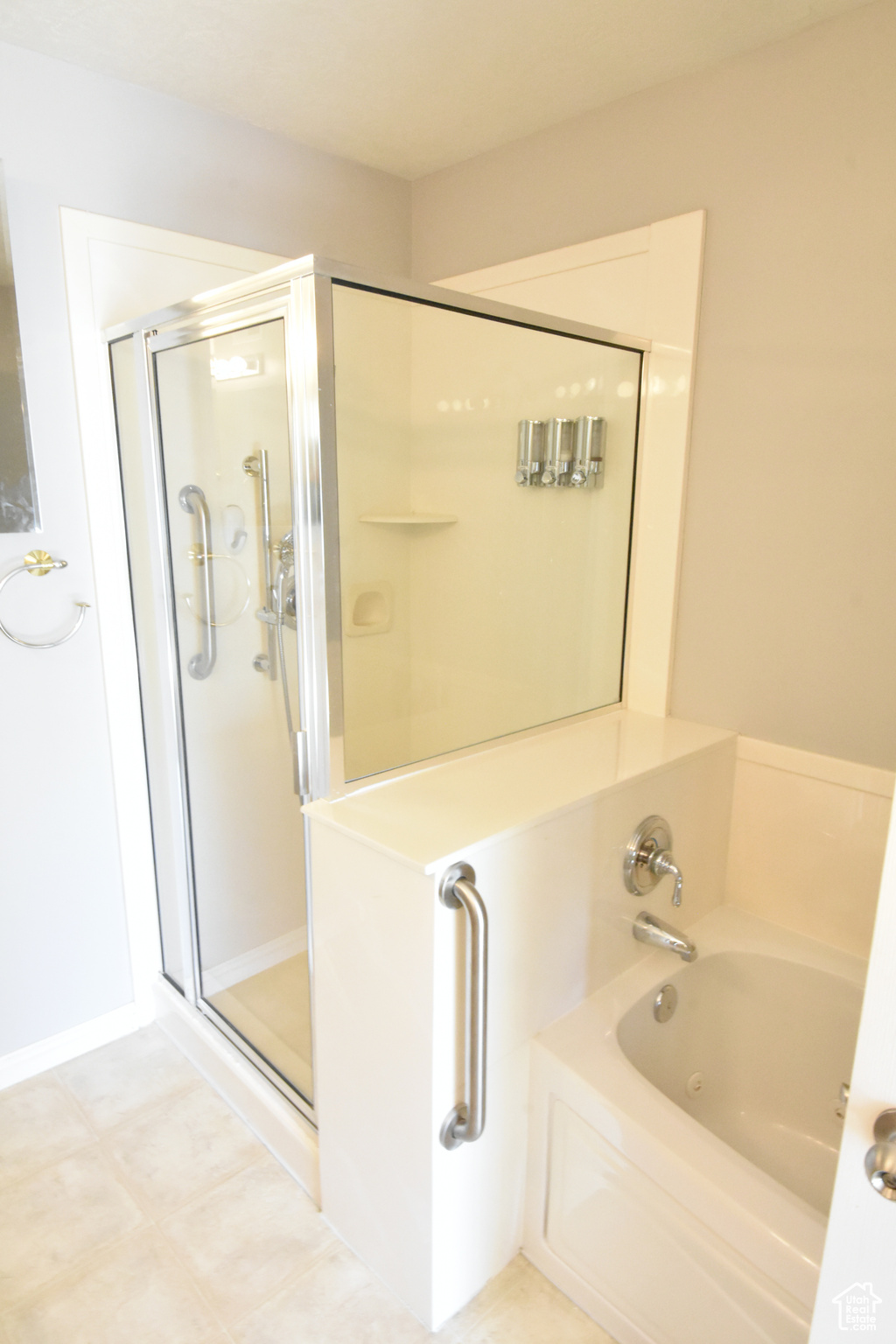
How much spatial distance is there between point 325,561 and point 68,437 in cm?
91

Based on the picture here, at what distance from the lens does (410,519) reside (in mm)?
1938

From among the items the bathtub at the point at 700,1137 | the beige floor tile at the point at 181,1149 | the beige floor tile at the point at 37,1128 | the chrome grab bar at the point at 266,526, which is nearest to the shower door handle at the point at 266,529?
the chrome grab bar at the point at 266,526

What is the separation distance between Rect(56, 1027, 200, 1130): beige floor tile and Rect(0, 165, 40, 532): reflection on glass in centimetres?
139

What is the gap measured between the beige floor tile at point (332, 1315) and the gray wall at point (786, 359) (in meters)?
1.39

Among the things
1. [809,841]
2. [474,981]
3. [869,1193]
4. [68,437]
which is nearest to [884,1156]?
[869,1193]

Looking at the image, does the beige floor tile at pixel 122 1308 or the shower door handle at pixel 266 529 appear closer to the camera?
the beige floor tile at pixel 122 1308

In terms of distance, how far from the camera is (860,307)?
4.94 feet

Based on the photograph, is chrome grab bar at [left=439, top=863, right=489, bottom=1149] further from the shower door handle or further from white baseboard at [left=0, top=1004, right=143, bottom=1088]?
white baseboard at [left=0, top=1004, right=143, bottom=1088]

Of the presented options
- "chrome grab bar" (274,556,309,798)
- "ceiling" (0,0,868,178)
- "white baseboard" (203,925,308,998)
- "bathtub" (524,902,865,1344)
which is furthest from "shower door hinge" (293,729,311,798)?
"ceiling" (0,0,868,178)

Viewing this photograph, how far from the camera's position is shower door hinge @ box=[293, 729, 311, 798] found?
56.7 inches

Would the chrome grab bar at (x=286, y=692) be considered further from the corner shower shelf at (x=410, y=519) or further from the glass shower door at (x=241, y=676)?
the corner shower shelf at (x=410, y=519)

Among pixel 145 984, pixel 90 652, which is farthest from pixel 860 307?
pixel 145 984

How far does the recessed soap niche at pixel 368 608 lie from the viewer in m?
1.54

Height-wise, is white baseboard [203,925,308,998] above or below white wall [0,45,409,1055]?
below
